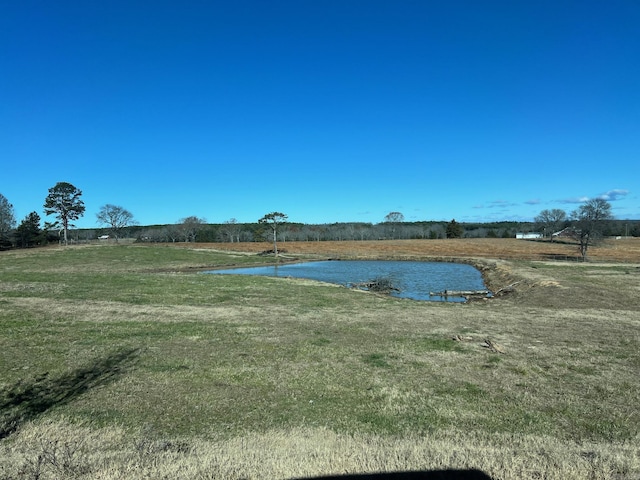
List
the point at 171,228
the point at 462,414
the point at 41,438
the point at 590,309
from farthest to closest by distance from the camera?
the point at 171,228 → the point at 590,309 → the point at 462,414 → the point at 41,438

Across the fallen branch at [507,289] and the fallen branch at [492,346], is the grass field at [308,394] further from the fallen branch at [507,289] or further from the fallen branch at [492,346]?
the fallen branch at [507,289]

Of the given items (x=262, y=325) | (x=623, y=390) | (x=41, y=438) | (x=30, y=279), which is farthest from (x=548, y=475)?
(x=30, y=279)

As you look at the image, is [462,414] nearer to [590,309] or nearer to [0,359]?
[0,359]

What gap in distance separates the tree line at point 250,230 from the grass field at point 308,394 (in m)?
41.2

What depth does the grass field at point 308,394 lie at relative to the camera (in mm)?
4762

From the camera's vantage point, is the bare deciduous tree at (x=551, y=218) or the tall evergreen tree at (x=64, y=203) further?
the bare deciduous tree at (x=551, y=218)

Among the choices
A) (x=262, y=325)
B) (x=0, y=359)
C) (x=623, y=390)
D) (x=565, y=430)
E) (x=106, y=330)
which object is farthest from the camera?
(x=262, y=325)

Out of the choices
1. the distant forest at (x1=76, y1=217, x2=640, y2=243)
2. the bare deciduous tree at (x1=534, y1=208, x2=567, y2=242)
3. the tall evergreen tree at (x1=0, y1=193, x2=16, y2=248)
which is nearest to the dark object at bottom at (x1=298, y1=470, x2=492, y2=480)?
the tall evergreen tree at (x1=0, y1=193, x2=16, y2=248)

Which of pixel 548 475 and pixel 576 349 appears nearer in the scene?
pixel 548 475

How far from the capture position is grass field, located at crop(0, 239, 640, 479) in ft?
15.6

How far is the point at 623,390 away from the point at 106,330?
12.1m

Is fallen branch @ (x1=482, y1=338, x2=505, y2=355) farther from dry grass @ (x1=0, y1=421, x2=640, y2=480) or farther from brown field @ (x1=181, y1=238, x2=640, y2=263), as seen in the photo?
brown field @ (x1=181, y1=238, x2=640, y2=263)

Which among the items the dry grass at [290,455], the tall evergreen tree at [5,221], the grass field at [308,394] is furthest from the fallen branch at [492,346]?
the tall evergreen tree at [5,221]

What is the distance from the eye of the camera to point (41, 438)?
5105mm
